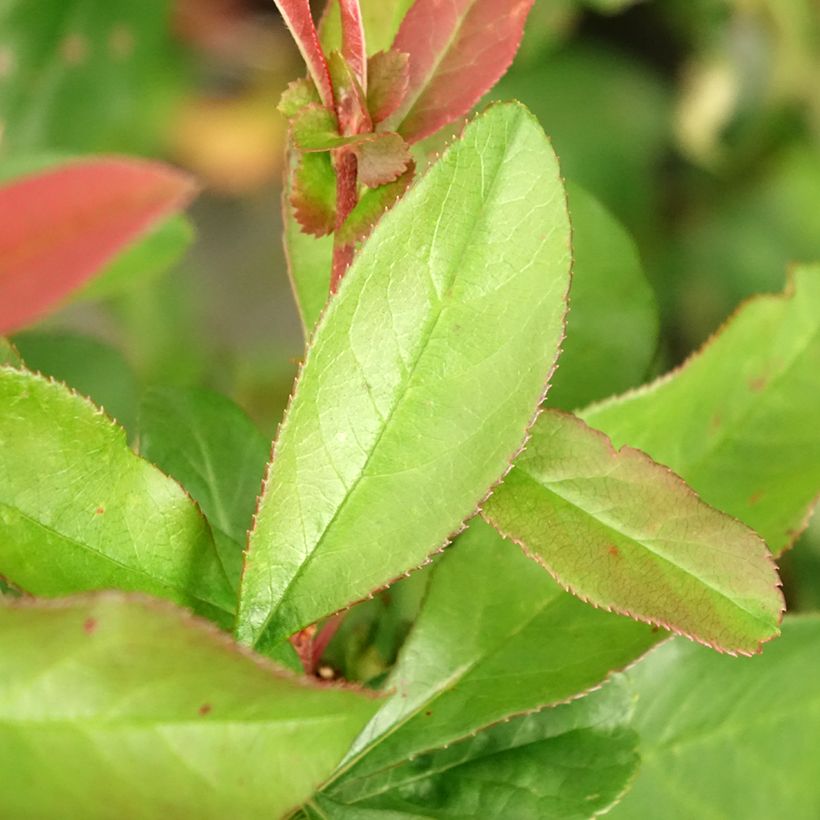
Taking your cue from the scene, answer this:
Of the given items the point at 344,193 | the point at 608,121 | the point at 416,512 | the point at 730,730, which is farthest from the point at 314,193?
the point at 608,121

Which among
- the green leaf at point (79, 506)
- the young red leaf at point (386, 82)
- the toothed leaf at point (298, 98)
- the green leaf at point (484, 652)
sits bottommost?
the green leaf at point (484, 652)

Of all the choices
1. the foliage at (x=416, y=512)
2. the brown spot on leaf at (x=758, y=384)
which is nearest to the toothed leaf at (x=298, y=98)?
the foliage at (x=416, y=512)

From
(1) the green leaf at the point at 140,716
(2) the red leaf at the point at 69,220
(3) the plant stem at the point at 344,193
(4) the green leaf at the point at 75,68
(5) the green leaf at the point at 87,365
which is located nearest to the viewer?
(1) the green leaf at the point at 140,716

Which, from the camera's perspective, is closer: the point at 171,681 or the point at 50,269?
the point at 171,681

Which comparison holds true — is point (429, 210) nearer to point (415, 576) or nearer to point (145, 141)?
point (415, 576)

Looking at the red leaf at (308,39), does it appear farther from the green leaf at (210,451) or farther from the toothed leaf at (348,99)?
the green leaf at (210,451)

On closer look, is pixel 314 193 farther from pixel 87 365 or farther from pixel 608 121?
pixel 608 121

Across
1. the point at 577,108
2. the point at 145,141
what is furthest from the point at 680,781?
the point at 145,141
